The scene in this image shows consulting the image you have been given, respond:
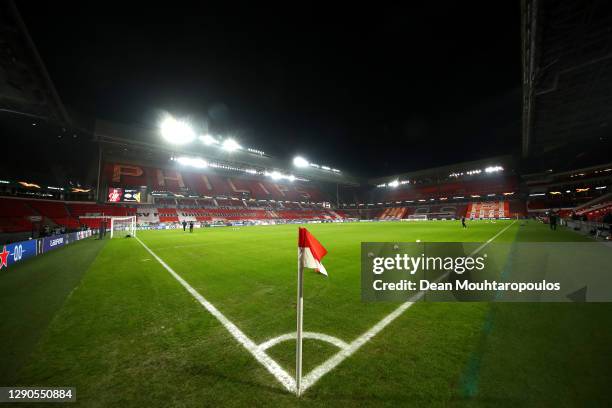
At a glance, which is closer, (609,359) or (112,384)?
(112,384)

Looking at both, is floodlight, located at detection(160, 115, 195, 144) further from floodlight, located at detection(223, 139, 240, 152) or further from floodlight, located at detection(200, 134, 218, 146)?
floodlight, located at detection(223, 139, 240, 152)

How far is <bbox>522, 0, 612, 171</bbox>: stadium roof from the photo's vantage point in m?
16.0

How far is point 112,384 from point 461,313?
535 centimetres

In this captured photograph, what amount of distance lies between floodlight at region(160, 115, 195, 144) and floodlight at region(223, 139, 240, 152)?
7302mm

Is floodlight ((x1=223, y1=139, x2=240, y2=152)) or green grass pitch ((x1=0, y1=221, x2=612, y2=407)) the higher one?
floodlight ((x1=223, y1=139, x2=240, y2=152))

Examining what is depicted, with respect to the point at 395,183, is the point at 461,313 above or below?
below

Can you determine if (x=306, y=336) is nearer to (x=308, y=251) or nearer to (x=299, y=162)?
(x=308, y=251)

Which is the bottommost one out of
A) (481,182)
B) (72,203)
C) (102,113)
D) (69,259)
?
(69,259)

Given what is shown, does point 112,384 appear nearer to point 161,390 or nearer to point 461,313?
point 161,390

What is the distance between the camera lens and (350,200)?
8975 centimetres

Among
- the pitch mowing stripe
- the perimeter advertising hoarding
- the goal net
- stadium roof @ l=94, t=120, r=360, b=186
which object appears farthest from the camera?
stadium roof @ l=94, t=120, r=360, b=186

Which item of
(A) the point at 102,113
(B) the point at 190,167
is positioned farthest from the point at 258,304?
(B) the point at 190,167

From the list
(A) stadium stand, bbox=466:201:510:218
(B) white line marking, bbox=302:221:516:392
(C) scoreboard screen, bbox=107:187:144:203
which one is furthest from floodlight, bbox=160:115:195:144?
(A) stadium stand, bbox=466:201:510:218

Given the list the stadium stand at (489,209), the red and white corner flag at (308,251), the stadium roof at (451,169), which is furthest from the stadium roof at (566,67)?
the stadium roof at (451,169)
